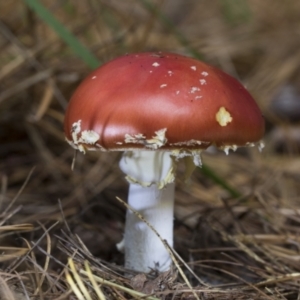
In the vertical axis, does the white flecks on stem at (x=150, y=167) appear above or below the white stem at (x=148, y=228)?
above

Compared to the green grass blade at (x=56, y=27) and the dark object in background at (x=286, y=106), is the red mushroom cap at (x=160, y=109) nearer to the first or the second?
the green grass blade at (x=56, y=27)

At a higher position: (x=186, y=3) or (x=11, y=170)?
(x=186, y=3)

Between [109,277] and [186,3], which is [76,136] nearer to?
[109,277]

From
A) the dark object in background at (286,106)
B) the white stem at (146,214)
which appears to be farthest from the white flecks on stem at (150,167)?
the dark object in background at (286,106)

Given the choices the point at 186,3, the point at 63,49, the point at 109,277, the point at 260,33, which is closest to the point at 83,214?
the point at 109,277

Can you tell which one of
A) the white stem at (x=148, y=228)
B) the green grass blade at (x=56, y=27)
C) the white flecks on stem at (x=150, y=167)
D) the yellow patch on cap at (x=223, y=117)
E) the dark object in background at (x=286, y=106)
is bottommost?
the white stem at (x=148, y=228)

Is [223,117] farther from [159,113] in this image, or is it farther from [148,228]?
[148,228]

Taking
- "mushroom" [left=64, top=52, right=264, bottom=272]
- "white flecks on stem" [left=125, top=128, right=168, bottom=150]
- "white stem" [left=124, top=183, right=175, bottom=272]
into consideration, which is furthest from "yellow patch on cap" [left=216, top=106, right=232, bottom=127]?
"white stem" [left=124, top=183, right=175, bottom=272]
